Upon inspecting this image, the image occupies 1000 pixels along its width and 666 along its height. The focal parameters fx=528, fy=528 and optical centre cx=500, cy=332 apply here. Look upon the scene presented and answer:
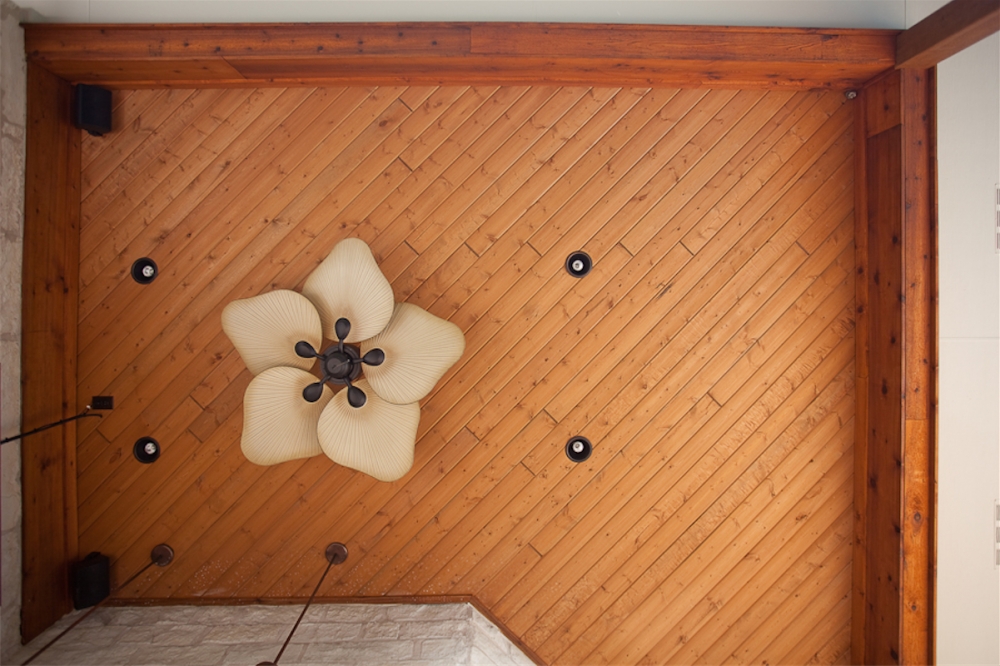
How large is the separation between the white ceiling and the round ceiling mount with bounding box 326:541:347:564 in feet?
8.92

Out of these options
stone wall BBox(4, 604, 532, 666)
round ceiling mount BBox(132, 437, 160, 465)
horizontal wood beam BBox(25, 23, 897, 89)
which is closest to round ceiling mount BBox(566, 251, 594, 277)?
horizontal wood beam BBox(25, 23, 897, 89)

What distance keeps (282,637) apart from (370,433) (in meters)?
1.31

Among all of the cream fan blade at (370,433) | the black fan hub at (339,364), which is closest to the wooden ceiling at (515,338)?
the cream fan blade at (370,433)

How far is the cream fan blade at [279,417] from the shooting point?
230cm

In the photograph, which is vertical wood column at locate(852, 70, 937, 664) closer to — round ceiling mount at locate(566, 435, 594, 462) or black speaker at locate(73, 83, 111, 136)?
round ceiling mount at locate(566, 435, 594, 462)

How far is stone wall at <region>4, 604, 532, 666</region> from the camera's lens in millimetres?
2594

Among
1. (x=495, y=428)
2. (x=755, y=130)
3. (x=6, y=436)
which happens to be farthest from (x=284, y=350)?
(x=755, y=130)

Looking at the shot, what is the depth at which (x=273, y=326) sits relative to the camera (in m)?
2.31

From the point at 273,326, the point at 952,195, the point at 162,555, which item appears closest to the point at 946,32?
the point at 952,195

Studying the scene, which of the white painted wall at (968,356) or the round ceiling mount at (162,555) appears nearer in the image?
the white painted wall at (968,356)

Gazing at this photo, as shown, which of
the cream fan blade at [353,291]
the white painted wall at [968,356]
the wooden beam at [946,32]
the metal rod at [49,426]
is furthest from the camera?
the white painted wall at [968,356]

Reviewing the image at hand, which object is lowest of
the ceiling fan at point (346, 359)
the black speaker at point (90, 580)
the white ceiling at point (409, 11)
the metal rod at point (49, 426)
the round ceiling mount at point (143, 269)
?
the black speaker at point (90, 580)

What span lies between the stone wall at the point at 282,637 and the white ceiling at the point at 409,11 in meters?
3.04

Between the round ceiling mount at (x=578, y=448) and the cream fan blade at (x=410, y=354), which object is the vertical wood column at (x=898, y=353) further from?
the cream fan blade at (x=410, y=354)
